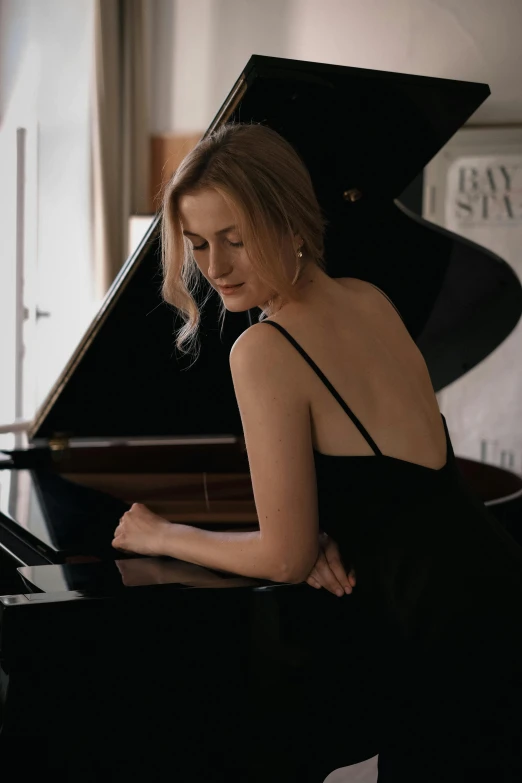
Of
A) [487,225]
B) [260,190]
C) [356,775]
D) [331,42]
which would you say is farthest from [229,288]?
[331,42]

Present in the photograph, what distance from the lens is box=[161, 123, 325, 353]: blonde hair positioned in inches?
54.4

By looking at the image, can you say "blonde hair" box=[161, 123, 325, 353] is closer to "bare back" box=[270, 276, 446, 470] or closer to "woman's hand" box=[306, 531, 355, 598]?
"bare back" box=[270, 276, 446, 470]

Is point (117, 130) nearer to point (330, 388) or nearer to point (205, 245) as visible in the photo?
point (205, 245)

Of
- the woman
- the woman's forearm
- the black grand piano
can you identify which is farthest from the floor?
the woman's forearm

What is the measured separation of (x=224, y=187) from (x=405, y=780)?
967mm

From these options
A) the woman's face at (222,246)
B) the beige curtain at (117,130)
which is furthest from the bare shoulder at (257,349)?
the beige curtain at (117,130)

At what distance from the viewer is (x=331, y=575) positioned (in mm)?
1440

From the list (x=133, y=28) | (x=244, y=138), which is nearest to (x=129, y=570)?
(x=244, y=138)

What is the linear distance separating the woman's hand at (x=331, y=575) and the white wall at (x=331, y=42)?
523cm

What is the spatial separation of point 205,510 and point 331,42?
4882mm

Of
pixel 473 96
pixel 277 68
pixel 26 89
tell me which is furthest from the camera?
pixel 26 89

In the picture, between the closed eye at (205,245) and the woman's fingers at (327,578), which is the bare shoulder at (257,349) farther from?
the woman's fingers at (327,578)

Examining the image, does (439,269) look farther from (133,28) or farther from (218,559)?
(133,28)

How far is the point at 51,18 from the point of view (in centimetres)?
580
